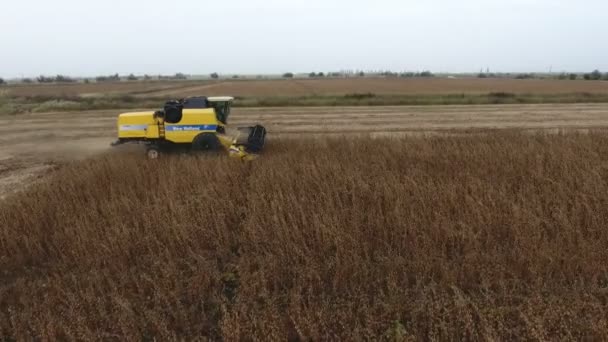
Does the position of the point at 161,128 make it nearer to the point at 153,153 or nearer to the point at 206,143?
the point at 153,153

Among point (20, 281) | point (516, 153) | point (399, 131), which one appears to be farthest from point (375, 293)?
point (399, 131)

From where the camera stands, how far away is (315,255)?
4074 millimetres

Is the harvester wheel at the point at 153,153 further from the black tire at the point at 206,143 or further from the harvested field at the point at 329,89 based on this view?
the harvested field at the point at 329,89

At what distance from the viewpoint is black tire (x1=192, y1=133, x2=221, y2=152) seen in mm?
8859

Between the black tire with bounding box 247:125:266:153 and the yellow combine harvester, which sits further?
the black tire with bounding box 247:125:266:153

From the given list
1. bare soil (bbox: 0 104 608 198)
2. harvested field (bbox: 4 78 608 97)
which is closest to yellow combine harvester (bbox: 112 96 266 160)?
bare soil (bbox: 0 104 608 198)

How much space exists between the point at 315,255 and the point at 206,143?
585 centimetres

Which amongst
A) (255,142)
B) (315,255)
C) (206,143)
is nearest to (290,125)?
(255,142)

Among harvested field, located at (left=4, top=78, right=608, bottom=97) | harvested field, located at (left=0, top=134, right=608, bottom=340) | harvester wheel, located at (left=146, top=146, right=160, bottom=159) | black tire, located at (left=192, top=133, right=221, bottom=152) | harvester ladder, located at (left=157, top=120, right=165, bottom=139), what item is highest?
harvested field, located at (left=4, top=78, right=608, bottom=97)

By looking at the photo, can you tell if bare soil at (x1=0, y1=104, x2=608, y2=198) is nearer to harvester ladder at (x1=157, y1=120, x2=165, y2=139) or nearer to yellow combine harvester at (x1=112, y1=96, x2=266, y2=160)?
yellow combine harvester at (x1=112, y1=96, x2=266, y2=160)

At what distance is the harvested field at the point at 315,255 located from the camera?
120 inches

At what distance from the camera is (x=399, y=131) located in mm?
13875

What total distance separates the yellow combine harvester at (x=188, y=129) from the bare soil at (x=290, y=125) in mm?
2879

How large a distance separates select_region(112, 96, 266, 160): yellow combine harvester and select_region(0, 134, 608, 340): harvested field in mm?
2176
